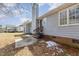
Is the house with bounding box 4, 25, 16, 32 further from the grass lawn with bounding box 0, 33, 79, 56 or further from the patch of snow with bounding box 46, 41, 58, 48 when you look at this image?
the patch of snow with bounding box 46, 41, 58, 48

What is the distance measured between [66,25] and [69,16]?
286mm

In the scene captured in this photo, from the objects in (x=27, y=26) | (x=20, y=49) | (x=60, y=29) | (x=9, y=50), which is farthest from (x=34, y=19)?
(x=60, y=29)

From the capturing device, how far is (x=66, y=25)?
4387 mm

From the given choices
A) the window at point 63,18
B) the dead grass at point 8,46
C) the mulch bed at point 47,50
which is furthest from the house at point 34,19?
the window at point 63,18

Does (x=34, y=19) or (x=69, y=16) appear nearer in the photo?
(x=34, y=19)

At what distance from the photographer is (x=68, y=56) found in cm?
324

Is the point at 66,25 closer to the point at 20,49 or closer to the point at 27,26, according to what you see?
the point at 27,26

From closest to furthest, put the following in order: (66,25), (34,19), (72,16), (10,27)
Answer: (10,27) → (34,19) → (72,16) → (66,25)

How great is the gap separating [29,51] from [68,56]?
779 mm

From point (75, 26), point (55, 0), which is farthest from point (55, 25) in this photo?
point (55, 0)

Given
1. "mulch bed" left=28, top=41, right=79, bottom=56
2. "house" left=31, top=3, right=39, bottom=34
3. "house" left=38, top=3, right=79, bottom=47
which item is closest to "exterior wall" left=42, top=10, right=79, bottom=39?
"house" left=38, top=3, right=79, bottom=47

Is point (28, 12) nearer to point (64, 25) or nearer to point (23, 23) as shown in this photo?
point (23, 23)

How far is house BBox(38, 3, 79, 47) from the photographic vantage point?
3873mm

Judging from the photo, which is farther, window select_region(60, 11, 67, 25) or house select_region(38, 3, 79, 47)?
window select_region(60, 11, 67, 25)
